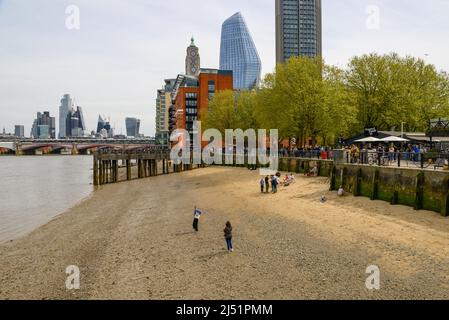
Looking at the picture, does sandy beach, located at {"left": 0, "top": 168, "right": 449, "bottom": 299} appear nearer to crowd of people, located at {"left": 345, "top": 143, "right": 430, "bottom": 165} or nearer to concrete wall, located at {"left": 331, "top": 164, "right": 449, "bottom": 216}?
concrete wall, located at {"left": 331, "top": 164, "right": 449, "bottom": 216}

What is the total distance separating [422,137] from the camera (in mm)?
39500

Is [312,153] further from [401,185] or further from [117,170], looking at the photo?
[117,170]

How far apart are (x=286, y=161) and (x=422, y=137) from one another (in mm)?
16529

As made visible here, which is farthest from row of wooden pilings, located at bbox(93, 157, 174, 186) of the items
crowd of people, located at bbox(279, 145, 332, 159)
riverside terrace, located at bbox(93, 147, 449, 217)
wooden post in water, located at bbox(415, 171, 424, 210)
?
wooden post in water, located at bbox(415, 171, 424, 210)

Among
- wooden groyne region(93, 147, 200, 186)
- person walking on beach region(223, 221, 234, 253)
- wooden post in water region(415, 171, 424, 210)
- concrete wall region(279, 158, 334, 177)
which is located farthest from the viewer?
wooden groyne region(93, 147, 200, 186)

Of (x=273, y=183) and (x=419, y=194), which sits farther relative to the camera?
(x=273, y=183)

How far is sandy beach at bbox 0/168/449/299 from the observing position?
14.5 meters

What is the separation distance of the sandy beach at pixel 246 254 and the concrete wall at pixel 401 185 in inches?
33.8

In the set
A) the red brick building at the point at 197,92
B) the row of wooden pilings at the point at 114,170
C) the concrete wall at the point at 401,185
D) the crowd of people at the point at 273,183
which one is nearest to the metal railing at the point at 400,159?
the concrete wall at the point at 401,185

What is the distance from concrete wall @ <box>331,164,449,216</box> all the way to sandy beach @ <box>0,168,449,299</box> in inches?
33.8

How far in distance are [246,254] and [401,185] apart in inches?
490

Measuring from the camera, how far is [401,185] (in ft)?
82.8

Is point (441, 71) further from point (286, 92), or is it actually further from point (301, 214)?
point (301, 214)

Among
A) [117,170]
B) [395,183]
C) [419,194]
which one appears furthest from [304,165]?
[117,170]
